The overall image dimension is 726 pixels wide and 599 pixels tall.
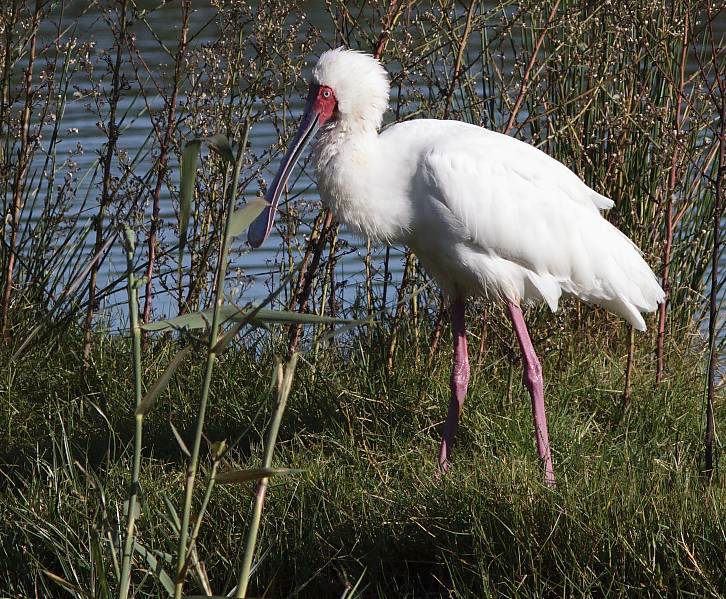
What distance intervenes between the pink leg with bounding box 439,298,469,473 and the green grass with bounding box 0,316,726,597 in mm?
80

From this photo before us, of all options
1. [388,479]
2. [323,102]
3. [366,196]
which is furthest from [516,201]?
[388,479]

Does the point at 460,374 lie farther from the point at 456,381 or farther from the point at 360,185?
the point at 360,185

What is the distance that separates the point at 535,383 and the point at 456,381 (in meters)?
0.31

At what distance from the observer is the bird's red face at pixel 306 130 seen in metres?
4.91

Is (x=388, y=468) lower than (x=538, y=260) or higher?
lower

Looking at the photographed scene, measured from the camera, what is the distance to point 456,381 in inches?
193

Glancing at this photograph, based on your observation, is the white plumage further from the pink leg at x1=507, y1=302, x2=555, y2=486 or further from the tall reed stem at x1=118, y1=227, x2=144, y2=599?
the tall reed stem at x1=118, y1=227, x2=144, y2=599

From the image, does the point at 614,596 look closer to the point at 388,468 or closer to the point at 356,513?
the point at 356,513

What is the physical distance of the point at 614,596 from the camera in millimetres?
3334

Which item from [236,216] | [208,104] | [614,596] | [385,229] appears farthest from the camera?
[208,104]

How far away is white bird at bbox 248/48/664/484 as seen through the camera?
476 cm

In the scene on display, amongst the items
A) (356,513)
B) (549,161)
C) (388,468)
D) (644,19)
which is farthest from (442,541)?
(644,19)

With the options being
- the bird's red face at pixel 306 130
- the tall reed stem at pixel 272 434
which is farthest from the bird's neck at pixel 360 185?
the tall reed stem at pixel 272 434

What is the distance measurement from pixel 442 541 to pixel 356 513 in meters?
0.35
